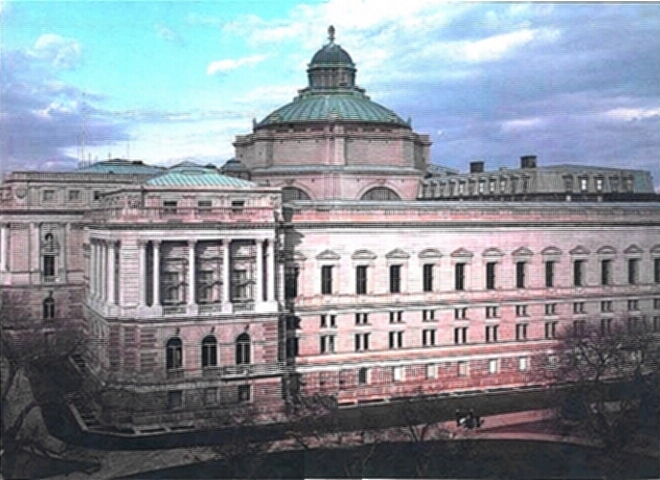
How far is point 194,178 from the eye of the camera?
11.9 meters

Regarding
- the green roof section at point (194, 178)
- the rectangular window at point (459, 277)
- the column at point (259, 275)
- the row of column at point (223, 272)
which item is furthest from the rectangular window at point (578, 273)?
the green roof section at point (194, 178)

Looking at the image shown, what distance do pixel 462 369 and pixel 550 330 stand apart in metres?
1.25

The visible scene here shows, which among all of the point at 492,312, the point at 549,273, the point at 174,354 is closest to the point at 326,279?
the point at 492,312

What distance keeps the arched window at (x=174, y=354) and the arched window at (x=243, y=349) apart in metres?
0.70

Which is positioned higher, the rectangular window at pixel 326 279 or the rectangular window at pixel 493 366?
the rectangular window at pixel 326 279

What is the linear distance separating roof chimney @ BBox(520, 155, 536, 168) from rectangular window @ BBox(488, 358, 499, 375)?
2.56 metres

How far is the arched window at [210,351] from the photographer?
11.3m

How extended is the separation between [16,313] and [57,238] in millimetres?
3194

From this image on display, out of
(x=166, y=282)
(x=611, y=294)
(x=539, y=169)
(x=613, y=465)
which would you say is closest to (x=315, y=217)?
(x=166, y=282)

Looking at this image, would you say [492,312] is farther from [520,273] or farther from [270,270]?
[270,270]

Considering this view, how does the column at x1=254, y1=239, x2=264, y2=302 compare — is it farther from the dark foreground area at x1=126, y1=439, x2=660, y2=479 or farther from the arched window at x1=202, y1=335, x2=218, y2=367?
the dark foreground area at x1=126, y1=439, x2=660, y2=479

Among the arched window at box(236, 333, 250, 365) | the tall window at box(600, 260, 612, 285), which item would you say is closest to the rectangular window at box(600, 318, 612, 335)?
the tall window at box(600, 260, 612, 285)

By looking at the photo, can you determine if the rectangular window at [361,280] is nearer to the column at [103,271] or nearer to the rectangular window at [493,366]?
the rectangular window at [493,366]

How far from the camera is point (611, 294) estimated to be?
42.3ft
